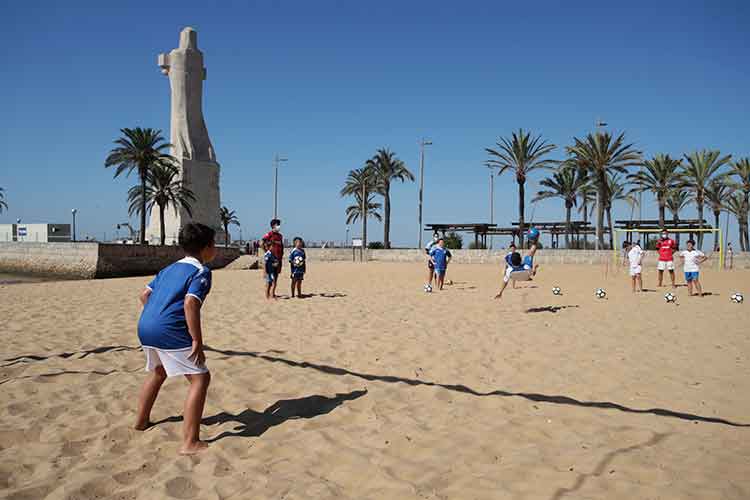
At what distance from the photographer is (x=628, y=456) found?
3289mm

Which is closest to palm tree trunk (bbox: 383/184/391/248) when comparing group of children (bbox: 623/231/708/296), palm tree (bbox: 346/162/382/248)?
palm tree (bbox: 346/162/382/248)

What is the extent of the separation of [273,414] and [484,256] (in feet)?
91.2

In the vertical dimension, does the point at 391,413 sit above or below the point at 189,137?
below

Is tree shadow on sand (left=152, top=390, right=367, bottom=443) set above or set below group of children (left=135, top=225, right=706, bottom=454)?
below

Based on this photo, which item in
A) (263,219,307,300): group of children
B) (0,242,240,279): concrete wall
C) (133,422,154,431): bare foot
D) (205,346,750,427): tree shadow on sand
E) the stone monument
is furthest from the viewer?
the stone monument

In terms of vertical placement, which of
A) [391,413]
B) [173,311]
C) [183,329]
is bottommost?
[391,413]

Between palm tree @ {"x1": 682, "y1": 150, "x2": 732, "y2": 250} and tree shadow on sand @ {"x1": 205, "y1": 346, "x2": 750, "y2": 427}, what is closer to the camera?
tree shadow on sand @ {"x1": 205, "y1": 346, "x2": 750, "y2": 427}

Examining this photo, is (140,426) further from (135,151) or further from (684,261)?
(135,151)

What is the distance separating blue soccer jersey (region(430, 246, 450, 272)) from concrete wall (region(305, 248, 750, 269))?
55.0 ft

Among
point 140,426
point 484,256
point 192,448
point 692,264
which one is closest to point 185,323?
point 192,448

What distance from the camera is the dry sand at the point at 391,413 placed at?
297 cm

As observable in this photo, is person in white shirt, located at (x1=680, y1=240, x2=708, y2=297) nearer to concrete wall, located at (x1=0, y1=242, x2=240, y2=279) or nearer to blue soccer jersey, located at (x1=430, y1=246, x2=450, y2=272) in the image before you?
blue soccer jersey, located at (x1=430, y1=246, x2=450, y2=272)

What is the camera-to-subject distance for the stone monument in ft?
136

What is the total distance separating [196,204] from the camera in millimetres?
42094
